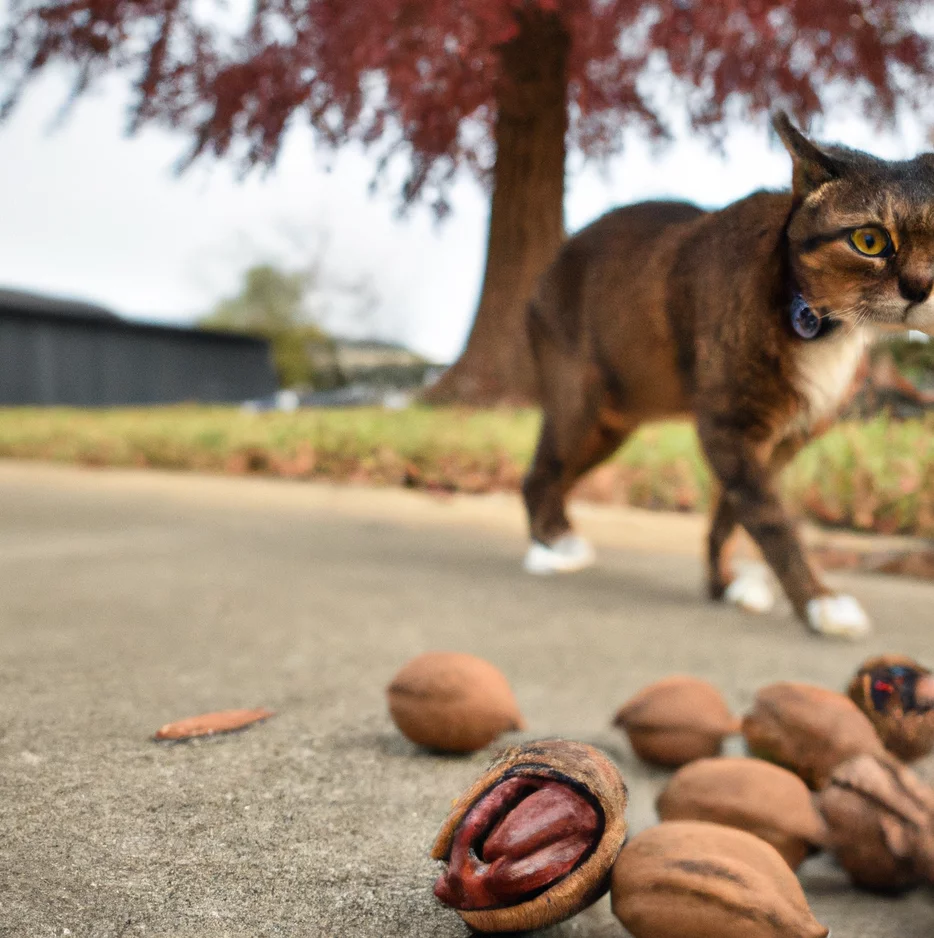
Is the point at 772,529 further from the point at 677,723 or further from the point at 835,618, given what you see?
the point at 677,723

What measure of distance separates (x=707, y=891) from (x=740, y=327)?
1.08 meters

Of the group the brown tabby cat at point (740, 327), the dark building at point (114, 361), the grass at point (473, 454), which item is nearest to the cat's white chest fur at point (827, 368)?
the brown tabby cat at point (740, 327)

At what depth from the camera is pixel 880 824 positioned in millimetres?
889

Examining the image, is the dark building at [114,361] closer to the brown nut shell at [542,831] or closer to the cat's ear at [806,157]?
the cat's ear at [806,157]

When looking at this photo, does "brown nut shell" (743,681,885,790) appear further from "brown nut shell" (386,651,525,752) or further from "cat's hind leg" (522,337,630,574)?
"cat's hind leg" (522,337,630,574)

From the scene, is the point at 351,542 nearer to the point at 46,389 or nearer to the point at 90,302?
the point at 46,389

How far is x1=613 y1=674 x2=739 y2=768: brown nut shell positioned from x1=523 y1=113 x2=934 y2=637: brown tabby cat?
2.06 ft

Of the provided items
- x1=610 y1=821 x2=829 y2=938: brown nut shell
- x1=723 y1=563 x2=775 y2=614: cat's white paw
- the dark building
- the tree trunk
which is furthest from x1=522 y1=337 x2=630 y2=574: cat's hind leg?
the dark building

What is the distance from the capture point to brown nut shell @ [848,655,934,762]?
115 cm

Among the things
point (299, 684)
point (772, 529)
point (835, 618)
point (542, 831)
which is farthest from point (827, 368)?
point (542, 831)

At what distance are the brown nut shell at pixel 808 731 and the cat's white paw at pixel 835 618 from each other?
22.9 inches

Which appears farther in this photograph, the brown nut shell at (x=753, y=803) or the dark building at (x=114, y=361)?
the dark building at (x=114, y=361)

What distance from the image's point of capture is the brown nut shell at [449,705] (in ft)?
3.62

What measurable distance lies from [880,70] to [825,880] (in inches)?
162
